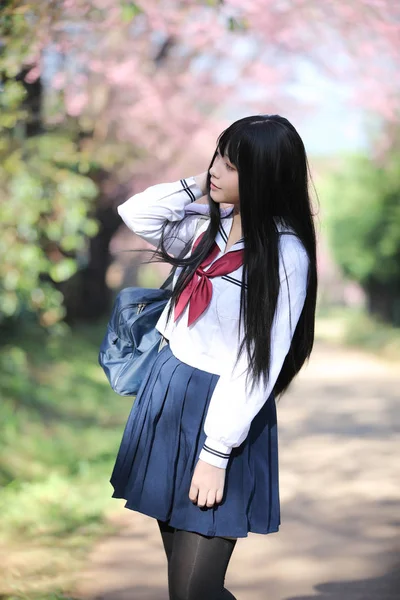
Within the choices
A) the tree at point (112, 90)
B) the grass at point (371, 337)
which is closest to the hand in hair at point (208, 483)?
the tree at point (112, 90)

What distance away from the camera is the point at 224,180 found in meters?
2.07

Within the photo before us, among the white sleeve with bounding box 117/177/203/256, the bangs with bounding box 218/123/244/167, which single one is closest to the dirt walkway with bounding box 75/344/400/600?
the white sleeve with bounding box 117/177/203/256

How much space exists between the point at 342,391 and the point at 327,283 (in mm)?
26118

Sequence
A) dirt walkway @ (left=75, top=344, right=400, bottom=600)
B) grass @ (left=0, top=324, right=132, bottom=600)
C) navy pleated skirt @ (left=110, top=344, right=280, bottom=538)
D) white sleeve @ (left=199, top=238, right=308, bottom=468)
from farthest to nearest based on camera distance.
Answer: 1. grass @ (left=0, top=324, right=132, bottom=600)
2. dirt walkway @ (left=75, top=344, right=400, bottom=600)
3. navy pleated skirt @ (left=110, top=344, right=280, bottom=538)
4. white sleeve @ (left=199, top=238, right=308, bottom=468)

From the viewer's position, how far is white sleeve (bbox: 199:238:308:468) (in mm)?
1956

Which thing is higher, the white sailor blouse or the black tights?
the white sailor blouse

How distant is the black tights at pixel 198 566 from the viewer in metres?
2.02

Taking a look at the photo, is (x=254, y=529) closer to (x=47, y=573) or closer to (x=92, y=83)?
(x=47, y=573)

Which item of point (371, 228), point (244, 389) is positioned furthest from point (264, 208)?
point (371, 228)

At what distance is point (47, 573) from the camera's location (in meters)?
3.57

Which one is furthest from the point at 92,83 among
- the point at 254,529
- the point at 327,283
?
the point at 327,283

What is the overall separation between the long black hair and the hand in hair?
247 millimetres

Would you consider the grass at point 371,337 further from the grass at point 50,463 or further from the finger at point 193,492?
the finger at point 193,492

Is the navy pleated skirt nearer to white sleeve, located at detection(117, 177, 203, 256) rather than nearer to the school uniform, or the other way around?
the school uniform
